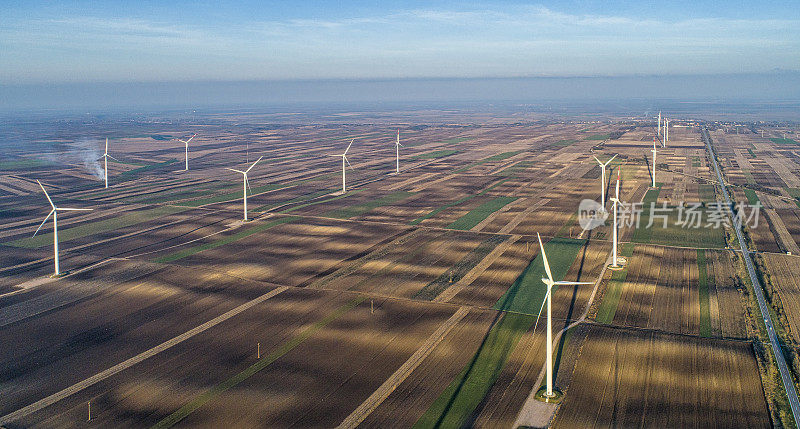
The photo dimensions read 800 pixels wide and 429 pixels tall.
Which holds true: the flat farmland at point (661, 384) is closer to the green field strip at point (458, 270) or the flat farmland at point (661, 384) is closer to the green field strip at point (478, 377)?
the green field strip at point (478, 377)

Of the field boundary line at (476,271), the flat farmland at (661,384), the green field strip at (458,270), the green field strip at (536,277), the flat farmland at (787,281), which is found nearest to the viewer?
the flat farmland at (661,384)

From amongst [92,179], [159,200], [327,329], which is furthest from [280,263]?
[92,179]

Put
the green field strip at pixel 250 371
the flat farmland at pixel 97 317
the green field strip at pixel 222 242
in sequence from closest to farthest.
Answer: the green field strip at pixel 250 371 → the flat farmland at pixel 97 317 → the green field strip at pixel 222 242

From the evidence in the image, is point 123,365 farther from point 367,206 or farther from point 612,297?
→ point 367,206

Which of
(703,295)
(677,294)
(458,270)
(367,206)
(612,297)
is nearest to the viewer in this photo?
(612,297)

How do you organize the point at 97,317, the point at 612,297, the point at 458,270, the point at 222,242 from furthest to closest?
the point at 222,242, the point at 458,270, the point at 612,297, the point at 97,317

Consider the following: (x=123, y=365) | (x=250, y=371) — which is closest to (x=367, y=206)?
(x=250, y=371)

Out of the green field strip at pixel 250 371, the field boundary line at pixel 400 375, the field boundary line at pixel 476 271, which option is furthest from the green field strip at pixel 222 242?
the field boundary line at pixel 400 375
